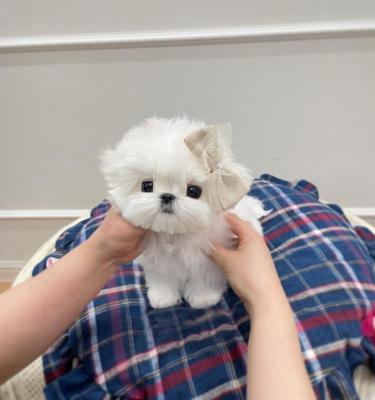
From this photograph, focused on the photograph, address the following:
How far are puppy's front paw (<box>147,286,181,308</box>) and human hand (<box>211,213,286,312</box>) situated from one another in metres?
0.17

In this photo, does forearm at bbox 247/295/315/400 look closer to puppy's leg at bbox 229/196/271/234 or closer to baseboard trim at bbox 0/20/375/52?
puppy's leg at bbox 229/196/271/234

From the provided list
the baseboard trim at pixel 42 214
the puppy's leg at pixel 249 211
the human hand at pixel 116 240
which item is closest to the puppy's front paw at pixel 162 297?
the human hand at pixel 116 240

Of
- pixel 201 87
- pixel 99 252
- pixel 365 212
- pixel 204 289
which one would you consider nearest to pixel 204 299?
pixel 204 289

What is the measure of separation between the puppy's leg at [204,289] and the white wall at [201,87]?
86 cm

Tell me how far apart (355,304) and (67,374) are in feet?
2.16

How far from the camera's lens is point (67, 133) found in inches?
63.8

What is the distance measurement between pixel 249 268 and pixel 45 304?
40 cm

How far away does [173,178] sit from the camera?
646 millimetres

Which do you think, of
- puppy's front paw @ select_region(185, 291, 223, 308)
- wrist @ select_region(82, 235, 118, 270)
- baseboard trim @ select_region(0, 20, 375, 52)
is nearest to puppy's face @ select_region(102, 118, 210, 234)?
wrist @ select_region(82, 235, 118, 270)

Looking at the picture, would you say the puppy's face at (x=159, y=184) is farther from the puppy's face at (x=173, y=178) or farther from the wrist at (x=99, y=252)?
the wrist at (x=99, y=252)

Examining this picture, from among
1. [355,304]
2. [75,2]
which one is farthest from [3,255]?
[355,304]

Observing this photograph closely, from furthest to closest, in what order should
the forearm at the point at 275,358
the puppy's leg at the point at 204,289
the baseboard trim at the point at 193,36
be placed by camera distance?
1. the baseboard trim at the point at 193,36
2. the puppy's leg at the point at 204,289
3. the forearm at the point at 275,358

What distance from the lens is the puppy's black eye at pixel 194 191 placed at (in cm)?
67

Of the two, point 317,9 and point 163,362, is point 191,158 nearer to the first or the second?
point 163,362
